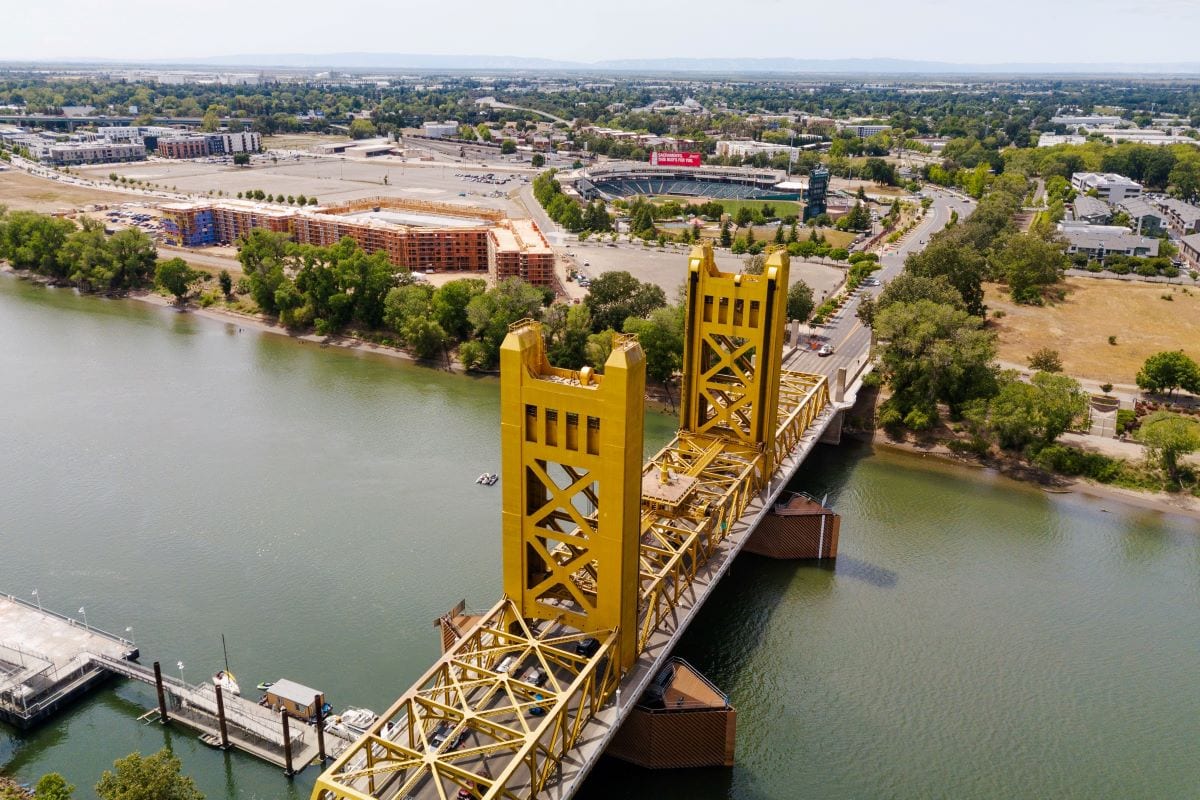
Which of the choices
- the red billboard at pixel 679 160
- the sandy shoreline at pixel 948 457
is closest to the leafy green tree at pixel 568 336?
Answer: the sandy shoreline at pixel 948 457

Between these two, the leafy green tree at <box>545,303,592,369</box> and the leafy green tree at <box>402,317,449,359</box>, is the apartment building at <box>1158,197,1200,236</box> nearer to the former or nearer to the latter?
the leafy green tree at <box>545,303,592,369</box>

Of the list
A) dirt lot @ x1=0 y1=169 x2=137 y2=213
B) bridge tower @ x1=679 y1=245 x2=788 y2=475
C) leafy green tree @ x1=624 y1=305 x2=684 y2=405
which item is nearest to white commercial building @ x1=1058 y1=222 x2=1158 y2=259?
leafy green tree @ x1=624 y1=305 x2=684 y2=405

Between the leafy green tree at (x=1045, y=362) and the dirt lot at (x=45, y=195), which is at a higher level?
the dirt lot at (x=45, y=195)

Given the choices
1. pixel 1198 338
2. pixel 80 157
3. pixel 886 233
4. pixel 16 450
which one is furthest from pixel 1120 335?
pixel 80 157

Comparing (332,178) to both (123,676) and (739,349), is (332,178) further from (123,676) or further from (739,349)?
(123,676)

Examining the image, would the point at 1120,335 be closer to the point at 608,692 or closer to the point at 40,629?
the point at 608,692

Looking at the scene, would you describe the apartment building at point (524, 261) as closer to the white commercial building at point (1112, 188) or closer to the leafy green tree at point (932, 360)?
the leafy green tree at point (932, 360)
